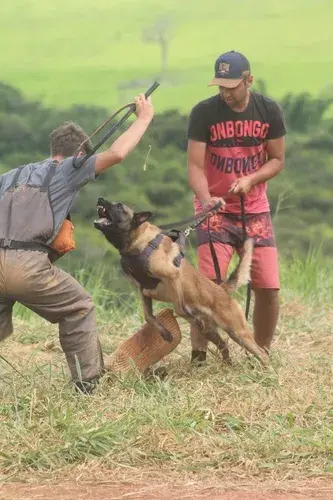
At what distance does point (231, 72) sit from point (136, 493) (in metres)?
3.11

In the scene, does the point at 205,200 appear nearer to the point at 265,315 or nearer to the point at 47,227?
the point at 265,315

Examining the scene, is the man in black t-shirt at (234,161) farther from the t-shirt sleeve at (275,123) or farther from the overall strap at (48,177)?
the overall strap at (48,177)

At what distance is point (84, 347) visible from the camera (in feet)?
23.0

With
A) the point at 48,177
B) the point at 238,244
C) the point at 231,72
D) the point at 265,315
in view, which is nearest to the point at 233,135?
the point at 231,72

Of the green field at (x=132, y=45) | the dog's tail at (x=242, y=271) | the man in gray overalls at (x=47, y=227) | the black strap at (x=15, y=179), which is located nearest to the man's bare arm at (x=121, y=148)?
the man in gray overalls at (x=47, y=227)

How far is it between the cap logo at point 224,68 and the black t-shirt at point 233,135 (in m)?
0.21

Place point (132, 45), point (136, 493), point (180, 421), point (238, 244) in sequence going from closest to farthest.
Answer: point (136, 493), point (180, 421), point (238, 244), point (132, 45)

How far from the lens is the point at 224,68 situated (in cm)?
748

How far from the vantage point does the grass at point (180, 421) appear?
5750mm

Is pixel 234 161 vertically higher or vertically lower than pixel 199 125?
lower

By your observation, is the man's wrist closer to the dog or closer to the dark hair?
the dog

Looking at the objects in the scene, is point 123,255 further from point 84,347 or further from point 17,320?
point 17,320

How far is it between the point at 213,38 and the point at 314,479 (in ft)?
35.1

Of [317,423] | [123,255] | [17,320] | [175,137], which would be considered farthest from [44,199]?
[175,137]
